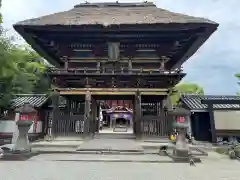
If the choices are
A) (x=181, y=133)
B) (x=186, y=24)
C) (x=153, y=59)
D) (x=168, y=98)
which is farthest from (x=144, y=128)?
(x=186, y=24)

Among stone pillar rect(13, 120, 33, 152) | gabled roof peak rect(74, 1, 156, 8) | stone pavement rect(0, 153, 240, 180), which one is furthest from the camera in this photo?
gabled roof peak rect(74, 1, 156, 8)

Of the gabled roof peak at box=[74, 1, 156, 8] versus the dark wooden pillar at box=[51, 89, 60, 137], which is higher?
the gabled roof peak at box=[74, 1, 156, 8]

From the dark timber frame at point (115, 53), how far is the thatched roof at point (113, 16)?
0.05 m

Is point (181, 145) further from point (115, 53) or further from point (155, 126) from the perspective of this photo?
point (115, 53)

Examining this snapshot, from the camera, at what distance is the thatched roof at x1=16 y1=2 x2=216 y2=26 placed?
1066 centimetres

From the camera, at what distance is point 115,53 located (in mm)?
11633

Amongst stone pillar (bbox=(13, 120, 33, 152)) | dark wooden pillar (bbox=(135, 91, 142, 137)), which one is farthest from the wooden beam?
stone pillar (bbox=(13, 120, 33, 152))

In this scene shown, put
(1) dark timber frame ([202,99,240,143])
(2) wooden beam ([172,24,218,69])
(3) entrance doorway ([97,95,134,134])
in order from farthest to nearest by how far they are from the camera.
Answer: (3) entrance doorway ([97,95,134,134])
(1) dark timber frame ([202,99,240,143])
(2) wooden beam ([172,24,218,69])

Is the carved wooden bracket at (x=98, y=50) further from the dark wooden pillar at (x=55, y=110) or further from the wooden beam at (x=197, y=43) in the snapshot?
the wooden beam at (x=197, y=43)

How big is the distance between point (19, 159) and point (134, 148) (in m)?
4.25

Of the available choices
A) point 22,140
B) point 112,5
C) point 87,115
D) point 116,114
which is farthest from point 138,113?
point 116,114

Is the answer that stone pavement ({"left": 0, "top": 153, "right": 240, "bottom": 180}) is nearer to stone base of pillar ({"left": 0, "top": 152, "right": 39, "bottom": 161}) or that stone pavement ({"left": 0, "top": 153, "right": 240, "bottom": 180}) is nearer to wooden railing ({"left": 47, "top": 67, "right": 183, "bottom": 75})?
stone base of pillar ({"left": 0, "top": 152, "right": 39, "bottom": 161})

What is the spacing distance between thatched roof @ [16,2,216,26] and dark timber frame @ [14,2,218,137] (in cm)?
5

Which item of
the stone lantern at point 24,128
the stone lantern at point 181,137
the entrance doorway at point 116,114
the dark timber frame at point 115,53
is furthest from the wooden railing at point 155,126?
the entrance doorway at point 116,114
